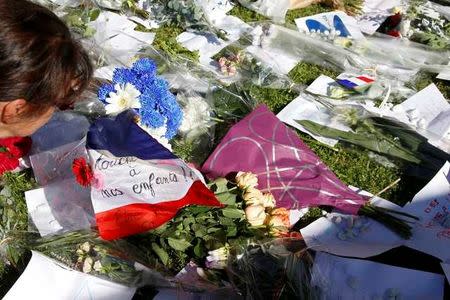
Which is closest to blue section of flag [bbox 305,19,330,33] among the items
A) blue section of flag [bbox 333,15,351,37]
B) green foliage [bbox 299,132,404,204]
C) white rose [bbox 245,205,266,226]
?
blue section of flag [bbox 333,15,351,37]

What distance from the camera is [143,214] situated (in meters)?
1.80

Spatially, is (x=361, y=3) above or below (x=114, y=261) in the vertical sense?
above

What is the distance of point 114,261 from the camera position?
1.76 meters

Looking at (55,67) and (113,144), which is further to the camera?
(113,144)

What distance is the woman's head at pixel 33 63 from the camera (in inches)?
56.4

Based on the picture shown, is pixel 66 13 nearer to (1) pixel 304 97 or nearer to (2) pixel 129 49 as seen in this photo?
(2) pixel 129 49

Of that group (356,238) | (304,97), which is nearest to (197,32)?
(304,97)

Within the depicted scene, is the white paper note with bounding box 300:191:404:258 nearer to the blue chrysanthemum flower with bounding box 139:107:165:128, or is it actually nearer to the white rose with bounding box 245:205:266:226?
the white rose with bounding box 245:205:266:226

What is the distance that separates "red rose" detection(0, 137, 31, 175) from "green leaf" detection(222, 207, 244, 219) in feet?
3.29

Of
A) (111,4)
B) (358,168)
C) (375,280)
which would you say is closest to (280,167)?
(358,168)

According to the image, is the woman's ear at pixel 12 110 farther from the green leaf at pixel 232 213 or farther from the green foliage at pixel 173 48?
the green foliage at pixel 173 48

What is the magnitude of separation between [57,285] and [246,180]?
30.7 inches

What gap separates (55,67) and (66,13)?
1.65m

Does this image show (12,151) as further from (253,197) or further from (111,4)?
(111,4)
